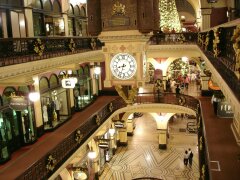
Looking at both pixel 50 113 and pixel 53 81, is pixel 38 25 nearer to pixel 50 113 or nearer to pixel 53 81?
pixel 53 81

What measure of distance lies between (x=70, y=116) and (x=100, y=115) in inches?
61.7

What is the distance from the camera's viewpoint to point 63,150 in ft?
37.1

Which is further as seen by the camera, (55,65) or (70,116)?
(70,116)

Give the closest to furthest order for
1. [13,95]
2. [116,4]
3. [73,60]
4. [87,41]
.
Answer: [116,4] → [13,95] → [73,60] → [87,41]

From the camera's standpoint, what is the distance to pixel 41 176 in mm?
9406

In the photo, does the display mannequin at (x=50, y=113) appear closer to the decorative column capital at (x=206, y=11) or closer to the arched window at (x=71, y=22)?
the arched window at (x=71, y=22)

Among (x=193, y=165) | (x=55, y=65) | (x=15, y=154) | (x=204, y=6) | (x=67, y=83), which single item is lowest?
(x=193, y=165)

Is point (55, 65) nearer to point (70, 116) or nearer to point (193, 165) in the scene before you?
point (70, 116)

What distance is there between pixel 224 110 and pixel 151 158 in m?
7.53

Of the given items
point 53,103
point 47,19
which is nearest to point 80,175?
point 53,103

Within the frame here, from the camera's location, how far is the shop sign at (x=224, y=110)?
44.5 ft

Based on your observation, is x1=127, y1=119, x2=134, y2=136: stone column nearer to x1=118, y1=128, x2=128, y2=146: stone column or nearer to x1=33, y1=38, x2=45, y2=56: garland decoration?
x1=118, y1=128, x2=128, y2=146: stone column

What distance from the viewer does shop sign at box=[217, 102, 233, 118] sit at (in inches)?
534

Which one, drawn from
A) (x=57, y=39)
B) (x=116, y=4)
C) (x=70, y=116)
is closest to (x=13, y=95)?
(x=57, y=39)
